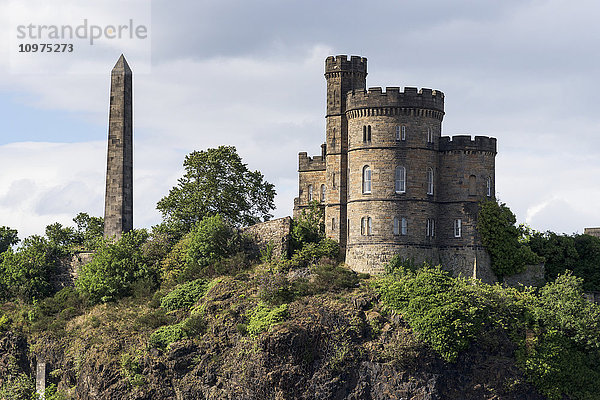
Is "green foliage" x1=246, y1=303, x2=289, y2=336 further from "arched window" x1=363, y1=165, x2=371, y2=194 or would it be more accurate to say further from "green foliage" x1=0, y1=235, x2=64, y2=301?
"green foliage" x1=0, y1=235, x2=64, y2=301

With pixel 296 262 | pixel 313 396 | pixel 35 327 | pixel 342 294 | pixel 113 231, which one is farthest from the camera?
pixel 113 231

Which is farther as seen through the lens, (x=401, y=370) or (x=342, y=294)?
(x=342, y=294)

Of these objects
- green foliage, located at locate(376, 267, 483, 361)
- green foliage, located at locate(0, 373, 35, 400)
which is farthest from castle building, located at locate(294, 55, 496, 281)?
green foliage, located at locate(0, 373, 35, 400)

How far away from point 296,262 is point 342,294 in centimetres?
546

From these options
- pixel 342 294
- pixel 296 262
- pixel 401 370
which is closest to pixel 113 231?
pixel 296 262

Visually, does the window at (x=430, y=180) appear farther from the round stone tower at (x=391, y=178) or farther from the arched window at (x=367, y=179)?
the arched window at (x=367, y=179)

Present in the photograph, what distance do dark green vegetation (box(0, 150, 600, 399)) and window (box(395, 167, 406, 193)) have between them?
4526 mm

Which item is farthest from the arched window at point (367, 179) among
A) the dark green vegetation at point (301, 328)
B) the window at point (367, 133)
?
the dark green vegetation at point (301, 328)

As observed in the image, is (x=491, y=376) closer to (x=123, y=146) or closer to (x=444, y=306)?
(x=444, y=306)

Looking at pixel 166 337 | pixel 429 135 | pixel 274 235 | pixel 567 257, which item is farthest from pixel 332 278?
pixel 567 257

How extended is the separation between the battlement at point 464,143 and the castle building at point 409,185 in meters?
0.06

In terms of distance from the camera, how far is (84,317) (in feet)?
224

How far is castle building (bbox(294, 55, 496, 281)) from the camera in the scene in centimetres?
6312

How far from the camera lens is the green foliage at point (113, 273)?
6938 centimetres
